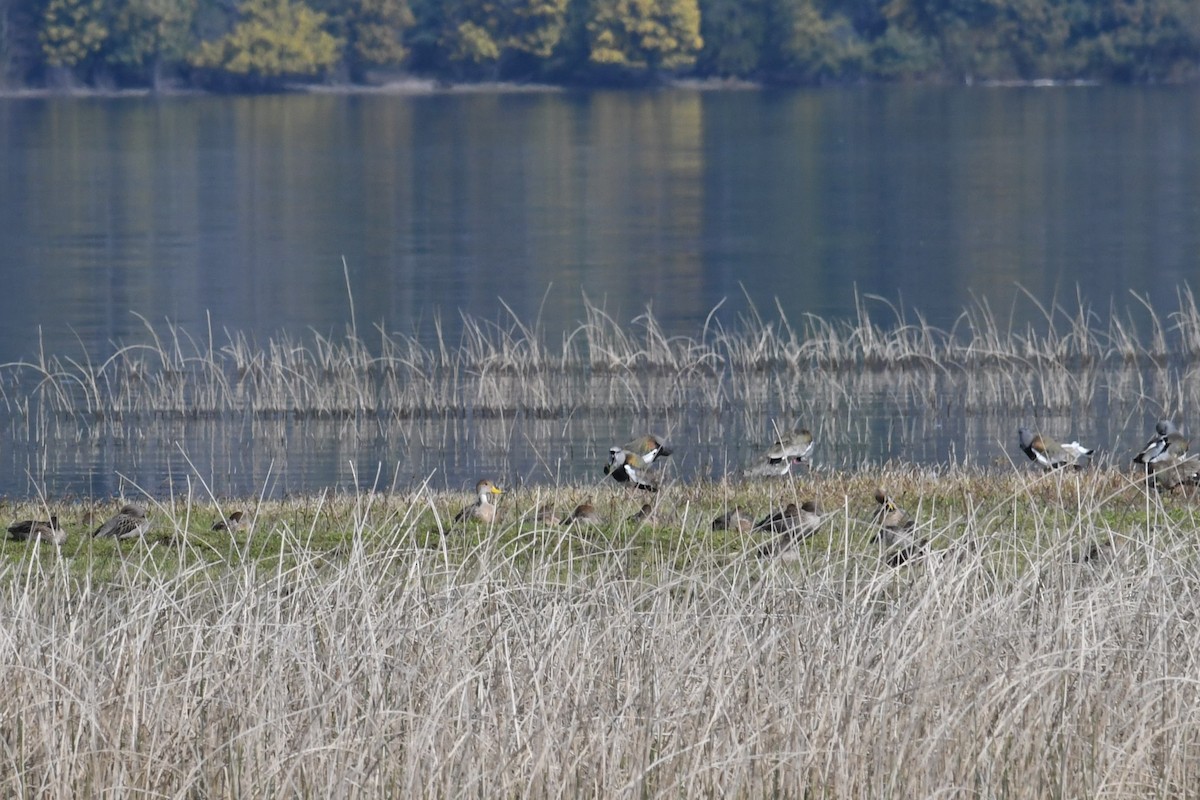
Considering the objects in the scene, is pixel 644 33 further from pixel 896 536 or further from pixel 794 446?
pixel 896 536

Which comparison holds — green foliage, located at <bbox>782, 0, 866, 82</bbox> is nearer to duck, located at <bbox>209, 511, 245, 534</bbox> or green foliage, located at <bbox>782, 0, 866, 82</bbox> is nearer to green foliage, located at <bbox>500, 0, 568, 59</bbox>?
green foliage, located at <bbox>500, 0, 568, 59</bbox>

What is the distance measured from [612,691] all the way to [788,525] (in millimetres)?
3036

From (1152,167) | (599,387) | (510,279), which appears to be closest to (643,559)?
(599,387)

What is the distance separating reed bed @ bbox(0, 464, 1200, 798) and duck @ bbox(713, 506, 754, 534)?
269 cm

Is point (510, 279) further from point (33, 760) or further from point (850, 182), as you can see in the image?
point (33, 760)

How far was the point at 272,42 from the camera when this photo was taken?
13462cm

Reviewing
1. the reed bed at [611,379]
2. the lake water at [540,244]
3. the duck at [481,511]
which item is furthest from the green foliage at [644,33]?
the duck at [481,511]

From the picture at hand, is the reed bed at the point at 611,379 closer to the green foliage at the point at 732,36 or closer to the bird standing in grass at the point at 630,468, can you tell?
the bird standing in grass at the point at 630,468

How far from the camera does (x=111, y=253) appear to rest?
5050cm

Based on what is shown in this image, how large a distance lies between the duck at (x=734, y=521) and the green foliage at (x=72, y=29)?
412ft

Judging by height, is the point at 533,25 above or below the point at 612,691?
below

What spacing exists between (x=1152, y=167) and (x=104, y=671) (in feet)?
227

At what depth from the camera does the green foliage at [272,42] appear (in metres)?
134

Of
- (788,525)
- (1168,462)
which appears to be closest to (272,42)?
(1168,462)
